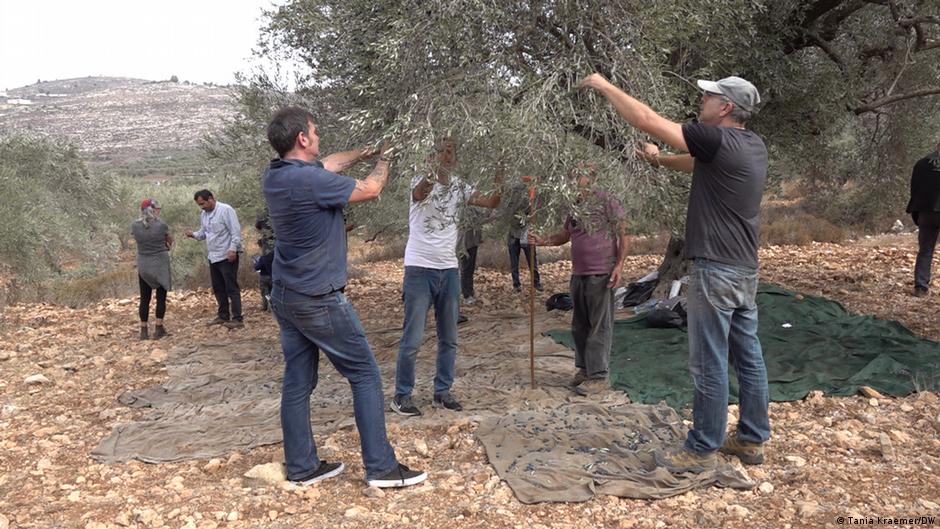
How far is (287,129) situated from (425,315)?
2.06 m

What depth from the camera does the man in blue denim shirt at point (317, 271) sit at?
13.1ft

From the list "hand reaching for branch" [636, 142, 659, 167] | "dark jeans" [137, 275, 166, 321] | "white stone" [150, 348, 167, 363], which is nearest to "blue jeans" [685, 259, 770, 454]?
"hand reaching for branch" [636, 142, 659, 167]

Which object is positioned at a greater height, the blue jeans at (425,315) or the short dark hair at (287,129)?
the short dark hair at (287,129)

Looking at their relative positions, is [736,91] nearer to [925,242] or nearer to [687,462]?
[687,462]

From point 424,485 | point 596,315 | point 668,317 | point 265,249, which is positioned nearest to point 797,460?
point 596,315

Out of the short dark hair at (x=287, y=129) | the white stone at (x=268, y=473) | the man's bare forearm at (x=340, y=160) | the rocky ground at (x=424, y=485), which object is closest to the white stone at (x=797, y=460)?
the rocky ground at (x=424, y=485)

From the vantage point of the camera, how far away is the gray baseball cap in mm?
3852

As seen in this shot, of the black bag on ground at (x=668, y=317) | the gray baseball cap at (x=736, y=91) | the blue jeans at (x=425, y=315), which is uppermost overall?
the gray baseball cap at (x=736, y=91)

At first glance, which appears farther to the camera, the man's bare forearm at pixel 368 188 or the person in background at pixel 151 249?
the person in background at pixel 151 249

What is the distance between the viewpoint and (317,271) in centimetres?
405

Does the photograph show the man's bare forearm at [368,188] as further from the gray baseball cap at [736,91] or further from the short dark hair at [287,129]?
the gray baseball cap at [736,91]

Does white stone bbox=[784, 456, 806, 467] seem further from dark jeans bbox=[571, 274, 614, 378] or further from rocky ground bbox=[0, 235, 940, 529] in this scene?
dark jeans bbox=[571, 274, 614, 378]

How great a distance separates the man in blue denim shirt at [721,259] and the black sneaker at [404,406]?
6.69ft

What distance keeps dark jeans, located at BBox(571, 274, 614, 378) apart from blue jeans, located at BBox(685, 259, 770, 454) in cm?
174
